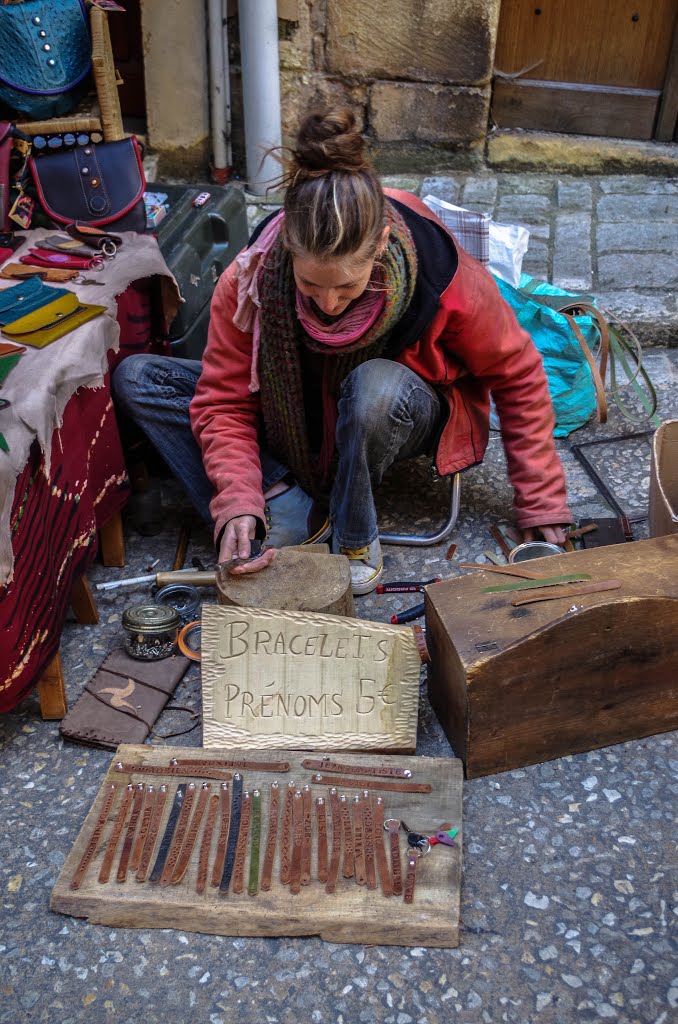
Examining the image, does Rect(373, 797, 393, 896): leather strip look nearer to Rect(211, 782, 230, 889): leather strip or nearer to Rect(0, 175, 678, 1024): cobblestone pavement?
Rect(0, 175, 678, 1024): cobblestone pavement

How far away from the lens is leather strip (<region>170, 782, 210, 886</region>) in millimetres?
1833

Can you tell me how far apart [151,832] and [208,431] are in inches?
39.5

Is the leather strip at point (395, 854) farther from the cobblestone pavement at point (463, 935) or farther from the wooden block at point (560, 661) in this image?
the wooden block at point (560, 661)

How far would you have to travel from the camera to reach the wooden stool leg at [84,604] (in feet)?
8.20

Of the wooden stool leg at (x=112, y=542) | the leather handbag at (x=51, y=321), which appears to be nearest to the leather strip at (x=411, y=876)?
the wooden stool leg at (x=112, y=542)

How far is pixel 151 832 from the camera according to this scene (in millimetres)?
1912

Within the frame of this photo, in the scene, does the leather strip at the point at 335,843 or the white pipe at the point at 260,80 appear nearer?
the leather strip at the point at 335,843

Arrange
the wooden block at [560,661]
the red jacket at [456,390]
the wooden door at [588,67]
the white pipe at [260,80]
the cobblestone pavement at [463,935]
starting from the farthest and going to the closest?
the wooden door at [588,67] → the white pipe at [260,80] → the red jacket at [456,390] → the wooden block at [560,661] → the cobblestone pavement at [463,935]

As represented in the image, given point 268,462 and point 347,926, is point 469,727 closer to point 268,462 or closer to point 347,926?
point 347,926

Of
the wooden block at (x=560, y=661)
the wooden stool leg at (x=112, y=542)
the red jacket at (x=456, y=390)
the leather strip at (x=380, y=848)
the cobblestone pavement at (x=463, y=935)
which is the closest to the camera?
the cobblestone pavement at (x=463, y=935)

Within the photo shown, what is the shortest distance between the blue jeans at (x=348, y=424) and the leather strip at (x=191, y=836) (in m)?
0.79

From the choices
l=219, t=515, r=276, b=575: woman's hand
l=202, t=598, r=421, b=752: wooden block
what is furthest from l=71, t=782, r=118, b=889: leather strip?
l=219, t=515, r=276, b=575: woman's hand

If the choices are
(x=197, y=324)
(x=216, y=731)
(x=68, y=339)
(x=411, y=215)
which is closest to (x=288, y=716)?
(x=216, y=731)

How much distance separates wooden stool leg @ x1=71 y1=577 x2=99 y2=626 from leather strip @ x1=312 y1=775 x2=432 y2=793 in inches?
33.4
